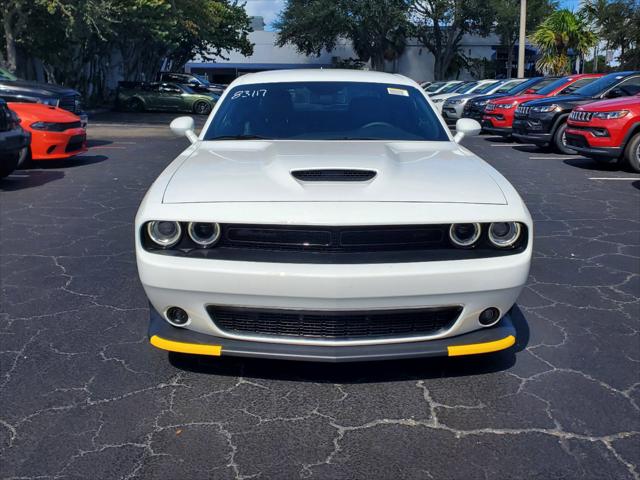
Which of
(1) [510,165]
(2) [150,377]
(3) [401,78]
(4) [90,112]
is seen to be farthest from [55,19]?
(2) [150,377]

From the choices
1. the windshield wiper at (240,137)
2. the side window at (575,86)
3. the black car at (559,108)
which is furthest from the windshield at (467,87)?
the windshield wiper at (240,137)

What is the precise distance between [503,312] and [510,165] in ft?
29.4

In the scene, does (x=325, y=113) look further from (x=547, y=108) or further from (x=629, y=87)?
(x=629, y=87)

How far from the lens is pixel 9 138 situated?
8234 mm

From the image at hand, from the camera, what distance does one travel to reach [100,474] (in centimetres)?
263

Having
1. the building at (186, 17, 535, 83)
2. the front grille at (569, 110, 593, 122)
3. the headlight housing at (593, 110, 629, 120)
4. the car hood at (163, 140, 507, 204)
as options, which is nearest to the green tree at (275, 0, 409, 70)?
the building at (186, 17, 535, 83)

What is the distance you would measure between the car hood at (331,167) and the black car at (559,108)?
32.0ft

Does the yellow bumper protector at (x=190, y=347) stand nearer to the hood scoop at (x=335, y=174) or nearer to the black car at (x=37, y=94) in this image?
the hood scoop at (x=335, y=174)

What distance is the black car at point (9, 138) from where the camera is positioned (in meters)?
8.18

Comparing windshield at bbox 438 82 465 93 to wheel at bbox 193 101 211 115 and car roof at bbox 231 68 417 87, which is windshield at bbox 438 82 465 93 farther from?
car roof at bbox 231 68 417 87

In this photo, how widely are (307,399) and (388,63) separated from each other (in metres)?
47.7

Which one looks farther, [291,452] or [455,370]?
[455,370]

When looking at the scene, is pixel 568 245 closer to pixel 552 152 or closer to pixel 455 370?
pixel 455 370

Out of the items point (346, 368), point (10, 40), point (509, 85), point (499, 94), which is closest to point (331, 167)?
point (346, 368)
